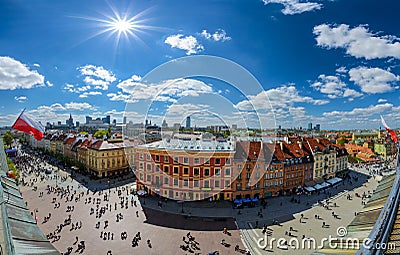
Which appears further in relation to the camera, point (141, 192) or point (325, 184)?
point (325, 184)

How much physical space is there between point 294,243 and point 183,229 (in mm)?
12473

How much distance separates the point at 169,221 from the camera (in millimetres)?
27875

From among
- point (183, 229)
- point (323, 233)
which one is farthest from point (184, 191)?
point (323, 233)

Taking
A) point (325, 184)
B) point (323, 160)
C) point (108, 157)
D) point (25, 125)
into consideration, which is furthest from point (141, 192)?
point (323, 160)

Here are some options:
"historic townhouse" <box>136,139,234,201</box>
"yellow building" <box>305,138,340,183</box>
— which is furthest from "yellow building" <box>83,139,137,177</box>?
→ "yellow building" <box>305,138,340,183</box>

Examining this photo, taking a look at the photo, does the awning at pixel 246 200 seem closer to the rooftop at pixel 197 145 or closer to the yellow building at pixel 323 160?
the rooftop at pixel 197 145

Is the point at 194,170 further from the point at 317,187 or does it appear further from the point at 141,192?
the point at 317,187

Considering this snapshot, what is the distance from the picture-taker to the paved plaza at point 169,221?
72.4ft

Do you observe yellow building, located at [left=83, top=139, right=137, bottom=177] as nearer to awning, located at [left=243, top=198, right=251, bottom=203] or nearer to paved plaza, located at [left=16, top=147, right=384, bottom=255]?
paved plaza, located at [left=16, top=147, right=384, bottom=255]

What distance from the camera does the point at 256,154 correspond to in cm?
3578

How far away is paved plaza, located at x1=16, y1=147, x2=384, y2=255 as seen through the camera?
2207cm

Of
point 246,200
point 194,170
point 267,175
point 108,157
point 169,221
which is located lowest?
point 169,221

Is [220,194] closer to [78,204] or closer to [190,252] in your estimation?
[190,252]

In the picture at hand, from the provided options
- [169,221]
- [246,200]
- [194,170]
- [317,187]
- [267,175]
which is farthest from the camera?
[317,187]
